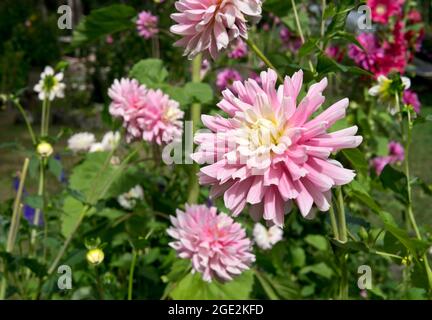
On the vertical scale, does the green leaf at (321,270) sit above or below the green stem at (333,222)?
below

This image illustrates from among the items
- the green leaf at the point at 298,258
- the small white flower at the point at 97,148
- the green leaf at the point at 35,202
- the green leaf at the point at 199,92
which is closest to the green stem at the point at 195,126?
the green leaf at the point at 199,92

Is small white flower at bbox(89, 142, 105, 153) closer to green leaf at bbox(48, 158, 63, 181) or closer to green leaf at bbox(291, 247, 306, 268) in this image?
green leaf at bbox(48, 158, 63, 181)

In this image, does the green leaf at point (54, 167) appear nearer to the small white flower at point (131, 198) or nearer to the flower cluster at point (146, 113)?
the flower cluster at point (146, 113)

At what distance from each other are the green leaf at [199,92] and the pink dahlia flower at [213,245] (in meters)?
0.33

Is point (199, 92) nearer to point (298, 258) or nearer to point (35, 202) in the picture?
point (35, 202)

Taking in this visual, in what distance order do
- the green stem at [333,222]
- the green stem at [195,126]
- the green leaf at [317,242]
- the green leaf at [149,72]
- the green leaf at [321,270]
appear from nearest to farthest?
the green stem at [333,222], the green stem at [195,126], the green leaf at [149,72], the green leaf at [321,270], the green leaf at [317,242]

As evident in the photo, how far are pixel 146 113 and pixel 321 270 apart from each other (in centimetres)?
65

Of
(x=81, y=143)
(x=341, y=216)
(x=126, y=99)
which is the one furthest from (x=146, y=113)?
(x=81, y=143)

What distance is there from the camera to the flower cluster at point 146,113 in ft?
3.57

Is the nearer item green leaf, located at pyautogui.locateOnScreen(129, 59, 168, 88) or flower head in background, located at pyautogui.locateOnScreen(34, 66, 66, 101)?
flower head in background, located at pyautogui.locateOnScreen(34, 66, 66, 101)

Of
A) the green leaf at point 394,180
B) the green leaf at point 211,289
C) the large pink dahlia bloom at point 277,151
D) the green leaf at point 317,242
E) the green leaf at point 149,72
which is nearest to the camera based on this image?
the large pink dahlia bloom at point 277,151

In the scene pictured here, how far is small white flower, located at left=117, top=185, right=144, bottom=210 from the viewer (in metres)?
1.48

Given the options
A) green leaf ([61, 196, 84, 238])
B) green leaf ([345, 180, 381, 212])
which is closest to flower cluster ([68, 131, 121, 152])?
green leaf ([61, 196, 84, 238])

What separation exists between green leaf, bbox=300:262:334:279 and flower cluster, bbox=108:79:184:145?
55cm
